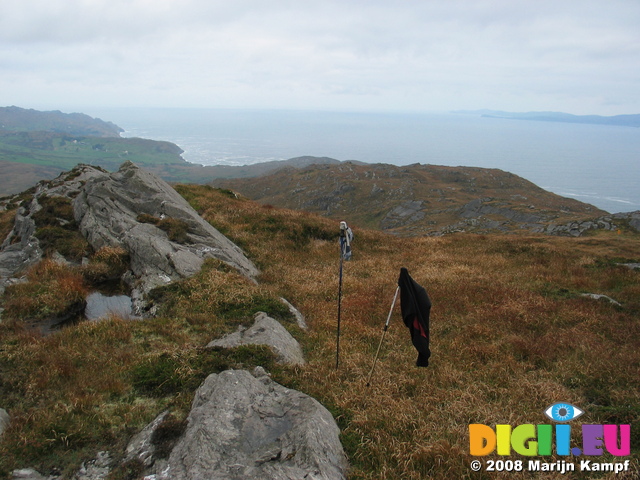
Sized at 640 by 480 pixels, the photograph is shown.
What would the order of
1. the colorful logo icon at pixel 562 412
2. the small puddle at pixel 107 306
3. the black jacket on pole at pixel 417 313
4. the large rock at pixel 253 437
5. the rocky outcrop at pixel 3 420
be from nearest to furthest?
the large rock at pixel 253 437 < the rocky outcrop at pixel 3 420 < the colorful logo icon at pixel 562 412 < the black jacket on pole at pixel 417 313 < the small puddle at pixel 107 306

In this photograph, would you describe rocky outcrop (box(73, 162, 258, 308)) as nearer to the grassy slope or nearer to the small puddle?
the small puddle

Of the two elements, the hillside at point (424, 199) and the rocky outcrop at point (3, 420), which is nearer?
the rocky outcrop at point (3, 420)

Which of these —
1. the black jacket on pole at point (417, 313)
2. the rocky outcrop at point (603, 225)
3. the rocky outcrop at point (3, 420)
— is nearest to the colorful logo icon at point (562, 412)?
the black jacket on pole at point (417, 313)

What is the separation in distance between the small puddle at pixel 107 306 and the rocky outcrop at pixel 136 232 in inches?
15.0

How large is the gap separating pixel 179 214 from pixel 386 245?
14380 mm

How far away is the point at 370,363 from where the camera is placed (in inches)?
405

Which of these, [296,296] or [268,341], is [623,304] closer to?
[296,296]

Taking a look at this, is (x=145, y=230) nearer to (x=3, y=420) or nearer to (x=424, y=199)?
(x=3, y=420)

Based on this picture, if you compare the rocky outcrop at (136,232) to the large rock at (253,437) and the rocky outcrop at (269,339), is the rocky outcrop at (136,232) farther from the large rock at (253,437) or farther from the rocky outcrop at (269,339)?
the large rock at (253,437)

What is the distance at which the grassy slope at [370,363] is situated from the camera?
6.77 meters

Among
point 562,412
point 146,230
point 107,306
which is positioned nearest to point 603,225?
point 562,412

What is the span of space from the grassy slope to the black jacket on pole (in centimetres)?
127

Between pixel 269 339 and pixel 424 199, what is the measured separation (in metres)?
109

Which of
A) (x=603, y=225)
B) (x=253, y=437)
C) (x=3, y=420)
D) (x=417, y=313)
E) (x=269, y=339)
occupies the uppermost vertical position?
(x=417, y=313)
